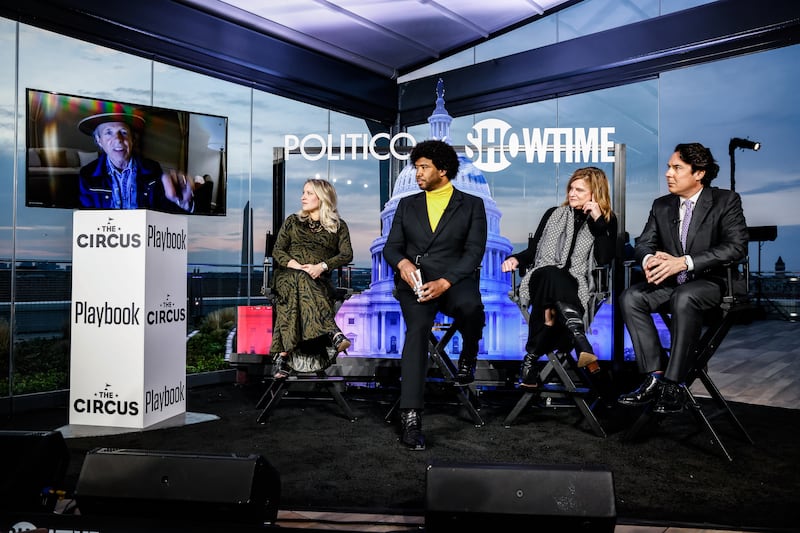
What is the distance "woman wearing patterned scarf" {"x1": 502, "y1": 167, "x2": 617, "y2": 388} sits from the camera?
11.9 ft

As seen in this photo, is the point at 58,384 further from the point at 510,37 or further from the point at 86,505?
the point at 510,37

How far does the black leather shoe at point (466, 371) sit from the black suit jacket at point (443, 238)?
47 cm

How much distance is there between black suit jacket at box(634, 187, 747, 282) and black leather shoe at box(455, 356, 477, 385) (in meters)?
1.10

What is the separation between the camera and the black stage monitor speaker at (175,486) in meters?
1.63

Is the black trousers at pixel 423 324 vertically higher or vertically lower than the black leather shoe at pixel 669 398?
higher

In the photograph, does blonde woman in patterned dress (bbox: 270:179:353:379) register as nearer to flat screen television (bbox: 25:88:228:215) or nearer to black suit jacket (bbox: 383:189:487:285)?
black suit jacket (bbox: 383:189:487:285)

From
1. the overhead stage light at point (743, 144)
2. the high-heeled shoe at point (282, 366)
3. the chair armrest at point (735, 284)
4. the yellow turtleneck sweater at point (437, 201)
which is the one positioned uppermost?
the overhead stage light at point (743, 144)

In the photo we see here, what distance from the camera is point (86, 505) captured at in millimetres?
1707

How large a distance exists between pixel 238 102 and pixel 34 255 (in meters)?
2.32

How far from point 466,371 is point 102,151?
10.8 feet

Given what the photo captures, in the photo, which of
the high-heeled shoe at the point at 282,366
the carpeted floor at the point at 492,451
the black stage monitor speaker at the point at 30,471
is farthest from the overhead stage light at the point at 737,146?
the black stage monitor speaker at the point at 30,471

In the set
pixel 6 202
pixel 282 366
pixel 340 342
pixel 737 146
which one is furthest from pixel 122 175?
pixel 737 146

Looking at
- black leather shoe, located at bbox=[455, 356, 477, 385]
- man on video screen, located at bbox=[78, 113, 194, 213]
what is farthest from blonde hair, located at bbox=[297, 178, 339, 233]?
man on video screen, located at bbox=[78, 113, 194, 213]

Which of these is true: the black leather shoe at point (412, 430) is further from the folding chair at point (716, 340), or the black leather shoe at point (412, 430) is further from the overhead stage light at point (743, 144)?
the overhead stage light at point (743, 144)
